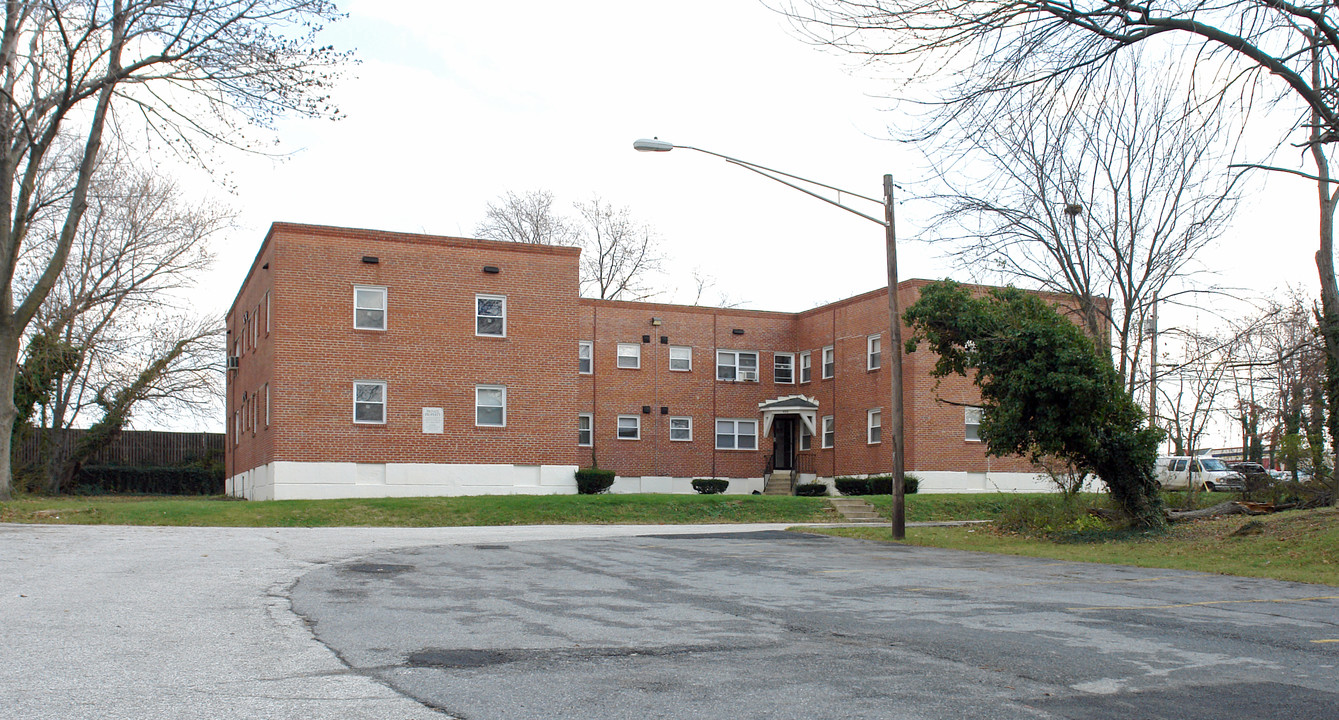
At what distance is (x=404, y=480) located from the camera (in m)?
32.5

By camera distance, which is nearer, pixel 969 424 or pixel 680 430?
pixel 969 424

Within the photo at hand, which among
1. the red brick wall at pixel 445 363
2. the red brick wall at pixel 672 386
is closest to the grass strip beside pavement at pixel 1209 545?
the red brick wall at pixel 445 363

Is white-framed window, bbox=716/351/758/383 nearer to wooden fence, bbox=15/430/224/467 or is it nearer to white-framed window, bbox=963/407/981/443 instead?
white-framed window, bbox=963/407/981/443

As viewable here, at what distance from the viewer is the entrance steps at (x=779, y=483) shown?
1666 inches

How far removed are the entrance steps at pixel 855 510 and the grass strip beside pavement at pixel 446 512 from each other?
A: 18.2 inches

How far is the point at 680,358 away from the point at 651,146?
24.7 metres

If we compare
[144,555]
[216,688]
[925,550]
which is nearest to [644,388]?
[925,550]

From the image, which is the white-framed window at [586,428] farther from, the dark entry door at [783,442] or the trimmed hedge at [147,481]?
the trimmed hedge at [147,481]

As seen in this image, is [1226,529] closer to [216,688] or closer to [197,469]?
[216,688]

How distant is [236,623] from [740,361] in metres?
36.4

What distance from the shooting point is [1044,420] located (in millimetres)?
19344

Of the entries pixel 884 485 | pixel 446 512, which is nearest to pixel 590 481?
pixel 446 512

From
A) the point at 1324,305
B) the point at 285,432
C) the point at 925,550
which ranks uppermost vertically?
the point at 1324,305

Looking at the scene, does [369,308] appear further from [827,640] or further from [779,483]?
[827,640]
